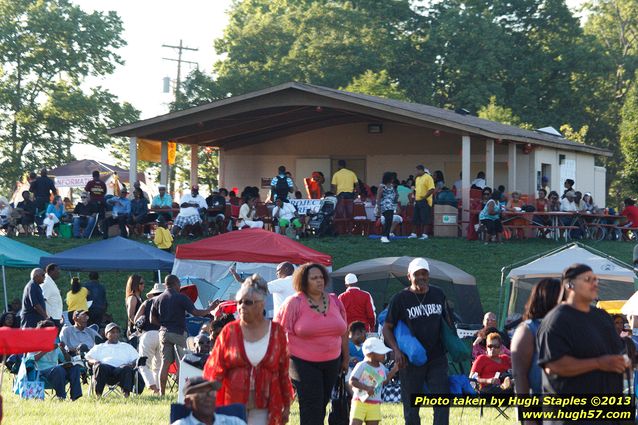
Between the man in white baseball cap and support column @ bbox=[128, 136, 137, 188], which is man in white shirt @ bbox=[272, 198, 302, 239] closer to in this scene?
support column @ bbox=[128, 136, 137, 188]

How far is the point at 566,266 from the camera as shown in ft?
65.6

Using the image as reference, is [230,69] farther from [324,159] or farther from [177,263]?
[177,263]

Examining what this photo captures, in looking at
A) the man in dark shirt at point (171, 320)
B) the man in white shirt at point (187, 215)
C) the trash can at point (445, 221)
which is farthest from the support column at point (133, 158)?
the man in dark shirt at point (171, 320)

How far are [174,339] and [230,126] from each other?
18549mm

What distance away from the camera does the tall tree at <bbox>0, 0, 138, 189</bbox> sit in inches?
1913

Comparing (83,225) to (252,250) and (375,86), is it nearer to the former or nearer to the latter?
(252,250)

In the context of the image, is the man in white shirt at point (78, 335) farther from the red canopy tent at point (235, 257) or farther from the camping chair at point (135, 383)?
the red canopy tent at point (235, 257)

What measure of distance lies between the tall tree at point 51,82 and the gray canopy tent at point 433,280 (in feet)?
93.6

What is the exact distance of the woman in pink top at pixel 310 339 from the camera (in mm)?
9656

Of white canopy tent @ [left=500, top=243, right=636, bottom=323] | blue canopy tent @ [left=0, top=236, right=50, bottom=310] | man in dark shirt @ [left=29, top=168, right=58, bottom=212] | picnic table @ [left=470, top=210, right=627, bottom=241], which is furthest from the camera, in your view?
man in dark shirt @ [left=29, top=168, right=58, bottom=212]

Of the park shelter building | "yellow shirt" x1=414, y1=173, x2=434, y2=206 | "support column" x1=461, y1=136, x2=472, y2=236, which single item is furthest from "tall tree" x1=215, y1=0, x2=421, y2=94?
"yellow shirt" x1=414, y1=173, x2=434, y2=206

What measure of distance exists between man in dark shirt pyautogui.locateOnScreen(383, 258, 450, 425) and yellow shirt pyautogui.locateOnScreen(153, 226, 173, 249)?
16245 mm

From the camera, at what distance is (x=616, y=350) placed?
23.4 ft

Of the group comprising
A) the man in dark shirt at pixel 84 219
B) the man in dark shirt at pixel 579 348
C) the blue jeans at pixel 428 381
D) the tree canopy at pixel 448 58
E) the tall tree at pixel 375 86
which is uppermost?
the tree canopy at pixel 448 58
